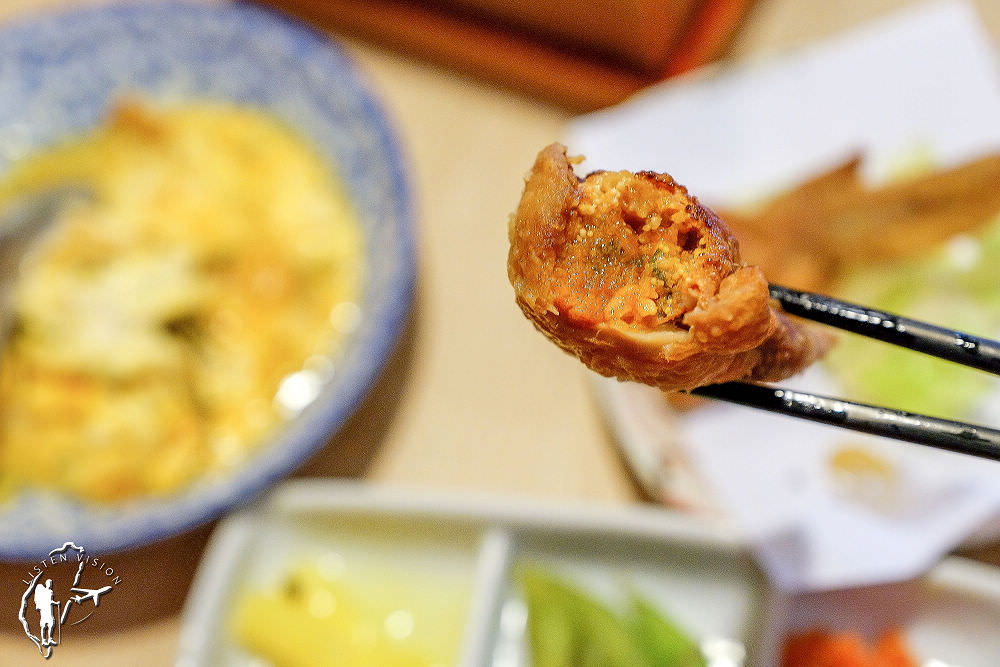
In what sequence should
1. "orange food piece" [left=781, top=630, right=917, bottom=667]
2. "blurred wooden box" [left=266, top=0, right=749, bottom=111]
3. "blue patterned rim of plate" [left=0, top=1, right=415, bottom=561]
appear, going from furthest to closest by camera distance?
"blurred wooden box" [left=266, top=0, right=749, bottom=111]
"blue patterned rim of plate" [left=0, top=1, right=415, bottom=561]
"orange food piece" [left=781, top=630, right=917, bottom=667]

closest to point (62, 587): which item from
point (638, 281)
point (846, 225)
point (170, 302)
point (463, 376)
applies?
point (170, 302)

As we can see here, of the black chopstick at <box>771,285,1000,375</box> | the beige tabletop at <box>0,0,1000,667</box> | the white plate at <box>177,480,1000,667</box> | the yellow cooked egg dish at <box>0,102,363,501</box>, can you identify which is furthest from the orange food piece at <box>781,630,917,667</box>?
the yellow cooked egg dish at <box>0,102,363,501</box>

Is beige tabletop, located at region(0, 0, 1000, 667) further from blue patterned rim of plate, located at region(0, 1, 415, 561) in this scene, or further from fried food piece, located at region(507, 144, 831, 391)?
fried food piece, located at region(507, 144, 831, 391)

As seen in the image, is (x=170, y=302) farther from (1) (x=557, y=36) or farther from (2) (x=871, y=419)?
(2) (x=871, y=419)

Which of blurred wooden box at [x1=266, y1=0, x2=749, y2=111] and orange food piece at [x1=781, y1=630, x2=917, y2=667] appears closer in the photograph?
orange food piece at [x1=781, y1=630, x2=917, y2=667]

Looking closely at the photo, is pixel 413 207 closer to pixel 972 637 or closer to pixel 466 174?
pixel 466 174

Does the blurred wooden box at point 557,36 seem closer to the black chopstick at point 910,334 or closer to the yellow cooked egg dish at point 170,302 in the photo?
the yellow cooked egg dish at point 170,302
